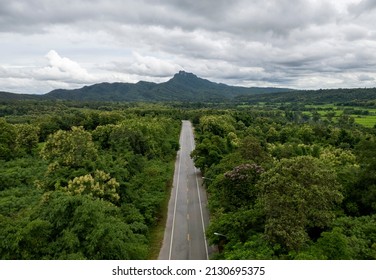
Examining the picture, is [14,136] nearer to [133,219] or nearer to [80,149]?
[80,149]

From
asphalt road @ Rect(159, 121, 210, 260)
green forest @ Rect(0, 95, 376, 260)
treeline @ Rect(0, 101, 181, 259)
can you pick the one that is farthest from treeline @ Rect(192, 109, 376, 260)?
treeline @ Rect(0, 101, 181, 259)

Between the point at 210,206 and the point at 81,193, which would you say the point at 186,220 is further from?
the point at 81,193

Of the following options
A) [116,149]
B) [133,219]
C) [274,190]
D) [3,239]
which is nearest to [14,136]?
[116,149]

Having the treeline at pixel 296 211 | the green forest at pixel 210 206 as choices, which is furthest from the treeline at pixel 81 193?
the treeline at pixel 296 211

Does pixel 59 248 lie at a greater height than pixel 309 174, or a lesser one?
lesser

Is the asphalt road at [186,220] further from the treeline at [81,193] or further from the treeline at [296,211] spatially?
the treeline at [296,211]

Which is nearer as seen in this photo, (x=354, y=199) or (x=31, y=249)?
(x=31, y=249)

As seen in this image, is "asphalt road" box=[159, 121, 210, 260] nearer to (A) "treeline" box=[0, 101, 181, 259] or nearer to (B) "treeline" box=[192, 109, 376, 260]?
(A) "treeline" box=[0, 101, 181, 259]
